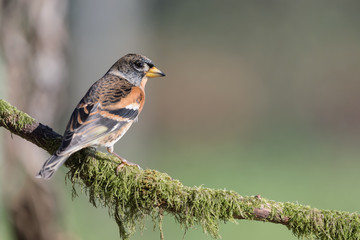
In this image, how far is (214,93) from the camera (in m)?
18.3

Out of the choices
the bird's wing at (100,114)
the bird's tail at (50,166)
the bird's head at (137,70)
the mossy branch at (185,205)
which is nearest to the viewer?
the mossy branch at (185,205)

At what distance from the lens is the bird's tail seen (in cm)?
339

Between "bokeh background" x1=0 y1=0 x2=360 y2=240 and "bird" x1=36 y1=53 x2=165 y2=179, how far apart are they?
43.8 inches

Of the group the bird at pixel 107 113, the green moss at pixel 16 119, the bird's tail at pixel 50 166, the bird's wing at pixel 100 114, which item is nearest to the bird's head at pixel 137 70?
the bird at pixel 107 113

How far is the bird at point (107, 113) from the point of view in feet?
11.3

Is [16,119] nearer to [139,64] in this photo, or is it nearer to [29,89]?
[139,64]

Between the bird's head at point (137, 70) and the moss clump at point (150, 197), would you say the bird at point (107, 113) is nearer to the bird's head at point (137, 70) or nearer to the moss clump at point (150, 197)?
the bird's head at point (137, 70)

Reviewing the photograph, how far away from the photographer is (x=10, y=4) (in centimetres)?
536

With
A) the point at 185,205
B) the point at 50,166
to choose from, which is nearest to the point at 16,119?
the point at 50,166

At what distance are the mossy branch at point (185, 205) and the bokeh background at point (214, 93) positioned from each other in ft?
6.66

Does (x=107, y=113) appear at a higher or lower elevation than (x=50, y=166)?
higher

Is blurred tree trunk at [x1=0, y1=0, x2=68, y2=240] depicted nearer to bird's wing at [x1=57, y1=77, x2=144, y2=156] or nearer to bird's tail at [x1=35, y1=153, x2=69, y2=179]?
bird's wing at [x1=57, y1=77, x2=144, y2=156]

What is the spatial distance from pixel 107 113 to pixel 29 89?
1667 mm

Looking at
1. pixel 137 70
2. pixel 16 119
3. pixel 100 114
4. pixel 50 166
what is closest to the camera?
pixel 50 166
